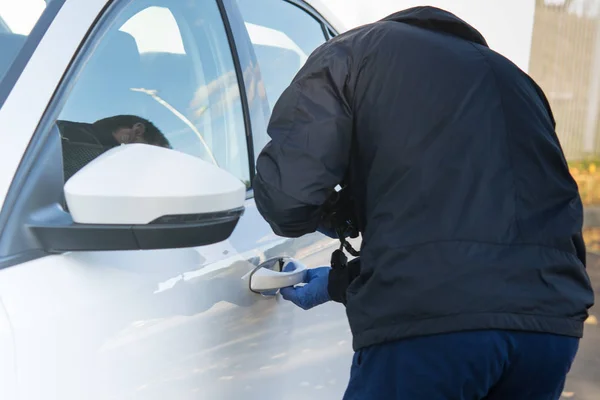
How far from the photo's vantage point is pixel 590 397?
3914 millimetres

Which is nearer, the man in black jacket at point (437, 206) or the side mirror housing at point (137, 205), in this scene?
the side mirror housing at point (137, 205)

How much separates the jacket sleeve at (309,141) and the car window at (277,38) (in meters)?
0.49

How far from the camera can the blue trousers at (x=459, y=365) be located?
50.4 inches

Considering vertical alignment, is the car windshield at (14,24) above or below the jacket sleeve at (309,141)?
above

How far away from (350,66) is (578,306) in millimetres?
A: 661

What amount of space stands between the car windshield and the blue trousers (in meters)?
0.86

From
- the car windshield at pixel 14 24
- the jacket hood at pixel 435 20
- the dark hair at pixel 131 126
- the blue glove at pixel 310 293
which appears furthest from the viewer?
the blue glove at pixel 310 293

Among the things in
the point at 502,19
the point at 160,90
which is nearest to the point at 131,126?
the point at 160,90

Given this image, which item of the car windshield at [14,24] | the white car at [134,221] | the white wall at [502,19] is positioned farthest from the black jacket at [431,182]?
the white wall at [502,19]

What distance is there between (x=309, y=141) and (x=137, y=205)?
1.34 ft

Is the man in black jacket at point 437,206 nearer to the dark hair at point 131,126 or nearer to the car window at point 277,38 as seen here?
the dark hair at point 131,126

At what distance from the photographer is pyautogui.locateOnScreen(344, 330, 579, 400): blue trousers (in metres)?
1.28

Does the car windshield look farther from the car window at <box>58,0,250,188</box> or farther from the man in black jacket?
the man in black jacket

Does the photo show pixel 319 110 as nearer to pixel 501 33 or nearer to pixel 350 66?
pixel 350 66
